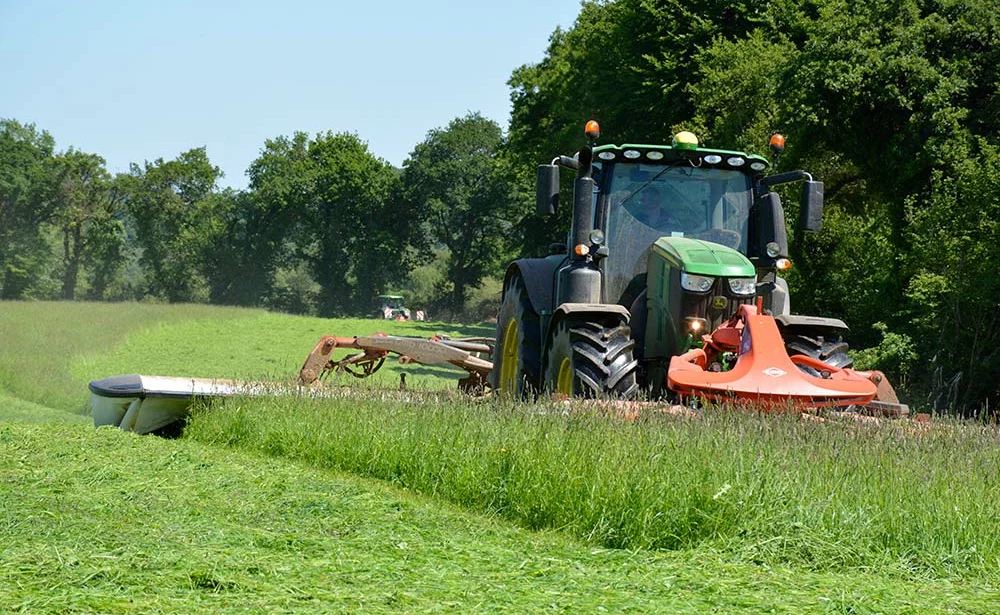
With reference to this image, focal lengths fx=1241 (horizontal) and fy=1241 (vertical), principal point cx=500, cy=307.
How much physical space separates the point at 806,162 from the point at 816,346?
48.0 ft

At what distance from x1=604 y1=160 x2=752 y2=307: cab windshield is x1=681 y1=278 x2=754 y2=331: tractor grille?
98 cm

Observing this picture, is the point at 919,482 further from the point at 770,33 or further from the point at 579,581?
the point at 770,33

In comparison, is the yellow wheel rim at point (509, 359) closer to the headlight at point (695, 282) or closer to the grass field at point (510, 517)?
the grass field at point (510, 517)

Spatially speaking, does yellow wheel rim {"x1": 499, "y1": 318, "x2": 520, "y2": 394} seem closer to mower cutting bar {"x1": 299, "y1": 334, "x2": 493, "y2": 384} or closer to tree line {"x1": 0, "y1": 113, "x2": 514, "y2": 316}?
mower cutting bar {"x1": 299, "y1": 334, "x2": 493, "y2": 384}

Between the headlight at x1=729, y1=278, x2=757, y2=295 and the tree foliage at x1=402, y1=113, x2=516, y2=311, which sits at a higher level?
the tree foliage at x1=402, y1=113, x2=516, y2=311

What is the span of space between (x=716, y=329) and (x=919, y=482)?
2849mm

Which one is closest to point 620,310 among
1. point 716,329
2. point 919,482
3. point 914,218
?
point 716,329

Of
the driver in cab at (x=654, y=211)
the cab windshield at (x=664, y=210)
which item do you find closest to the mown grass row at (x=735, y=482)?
the cab windshield at (x=664, y=210)

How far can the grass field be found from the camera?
17.0ft

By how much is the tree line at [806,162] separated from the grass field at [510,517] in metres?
5.27

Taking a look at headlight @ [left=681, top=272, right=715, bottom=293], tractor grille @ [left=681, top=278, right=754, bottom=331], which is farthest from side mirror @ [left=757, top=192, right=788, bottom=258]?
headlight @ [left=681, top=272, right=715, bottom=293]

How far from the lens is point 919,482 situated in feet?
22.2

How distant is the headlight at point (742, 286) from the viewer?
9648mm

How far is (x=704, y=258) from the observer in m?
9.62
